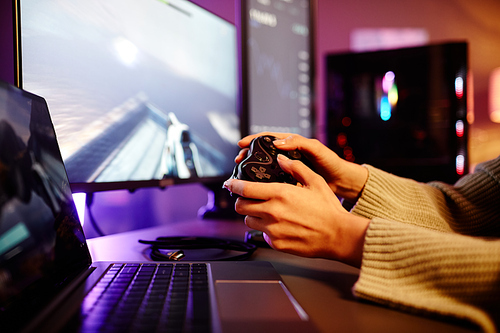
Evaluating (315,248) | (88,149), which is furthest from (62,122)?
(315,248)

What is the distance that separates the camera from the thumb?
1.39 feet

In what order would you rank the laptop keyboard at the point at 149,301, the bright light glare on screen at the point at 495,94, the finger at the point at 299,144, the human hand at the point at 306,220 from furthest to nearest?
the bright light glare on screen at the point at 495,94 < the finger at the point at 299,144 < the human hand at the point at 306,220 < the laptop keyboard at the point at 149,301

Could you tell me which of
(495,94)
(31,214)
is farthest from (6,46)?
(495,94)

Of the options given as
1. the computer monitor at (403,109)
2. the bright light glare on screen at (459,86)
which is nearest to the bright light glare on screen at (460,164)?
the computer monitor at (403,109)

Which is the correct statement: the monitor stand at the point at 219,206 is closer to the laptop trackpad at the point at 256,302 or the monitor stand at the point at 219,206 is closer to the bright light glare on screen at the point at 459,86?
the laptop trackpad at the point at 256,302

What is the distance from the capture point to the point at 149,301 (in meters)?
0.29

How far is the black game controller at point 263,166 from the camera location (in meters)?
0.43

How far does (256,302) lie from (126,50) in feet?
1.56

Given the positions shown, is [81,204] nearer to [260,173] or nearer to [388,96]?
[260,173]

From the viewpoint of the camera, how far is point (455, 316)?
0.28 metres

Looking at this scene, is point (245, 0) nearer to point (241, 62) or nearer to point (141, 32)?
point (241, 62)

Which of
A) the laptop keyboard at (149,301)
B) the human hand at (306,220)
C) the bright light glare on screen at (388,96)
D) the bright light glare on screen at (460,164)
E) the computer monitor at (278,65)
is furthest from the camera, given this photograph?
the bright light glare on screen at (388,96)

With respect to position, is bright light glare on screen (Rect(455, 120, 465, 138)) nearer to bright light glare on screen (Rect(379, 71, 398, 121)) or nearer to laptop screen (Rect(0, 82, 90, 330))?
bright light glare on screen (Rect(379, 71, 398, 121))

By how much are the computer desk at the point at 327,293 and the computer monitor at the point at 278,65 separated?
1.56 feet
